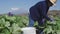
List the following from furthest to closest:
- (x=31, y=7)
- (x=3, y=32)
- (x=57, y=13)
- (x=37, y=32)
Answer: (x=57, y=13) → (x=31, y=7) → (x=37, y=32) → (x=3, y=32)

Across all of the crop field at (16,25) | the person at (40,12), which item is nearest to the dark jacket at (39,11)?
the person at (40,12)

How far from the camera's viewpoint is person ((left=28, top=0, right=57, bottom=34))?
3756mm

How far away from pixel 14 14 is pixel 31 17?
0.52m

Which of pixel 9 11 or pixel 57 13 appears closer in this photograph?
pixel 9 11

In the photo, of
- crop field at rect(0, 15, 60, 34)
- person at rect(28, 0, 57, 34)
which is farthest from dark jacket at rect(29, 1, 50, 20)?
crop field at rect(0, 15, 60, 34)

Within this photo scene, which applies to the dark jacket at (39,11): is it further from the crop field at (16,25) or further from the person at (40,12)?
the crop field at (16,25)

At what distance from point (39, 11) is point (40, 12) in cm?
3

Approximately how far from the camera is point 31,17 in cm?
386

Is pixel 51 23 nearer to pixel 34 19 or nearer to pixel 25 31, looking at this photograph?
pixel 34 19

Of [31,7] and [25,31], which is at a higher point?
[31,7]

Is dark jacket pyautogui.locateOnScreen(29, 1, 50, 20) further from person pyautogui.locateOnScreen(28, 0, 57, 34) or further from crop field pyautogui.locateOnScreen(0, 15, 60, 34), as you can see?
crop field pyautogui.locateOnScreen(0, 15, 60, 34)

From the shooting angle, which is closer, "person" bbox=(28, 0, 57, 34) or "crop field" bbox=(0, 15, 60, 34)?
"crop field" bbox=(0, 15, 60, 34)

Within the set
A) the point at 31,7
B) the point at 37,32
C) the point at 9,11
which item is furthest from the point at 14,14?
the point at 37,32

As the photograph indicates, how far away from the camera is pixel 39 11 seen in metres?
3.81
